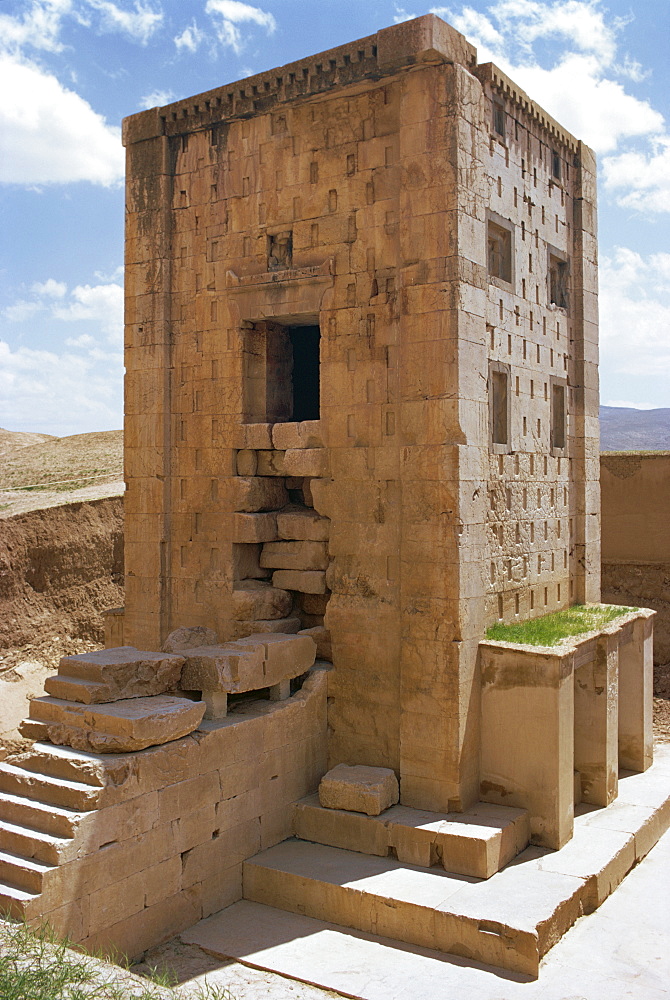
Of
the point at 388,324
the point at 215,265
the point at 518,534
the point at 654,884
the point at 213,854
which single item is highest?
the point at 215,265

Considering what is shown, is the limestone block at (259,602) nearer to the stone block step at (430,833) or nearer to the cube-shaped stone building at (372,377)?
the cube-shaped stone building at (372,377)

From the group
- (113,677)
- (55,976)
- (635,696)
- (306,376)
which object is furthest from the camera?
(306,376)

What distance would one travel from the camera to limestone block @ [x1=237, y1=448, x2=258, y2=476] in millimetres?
9359

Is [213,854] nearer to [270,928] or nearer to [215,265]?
[270,928]

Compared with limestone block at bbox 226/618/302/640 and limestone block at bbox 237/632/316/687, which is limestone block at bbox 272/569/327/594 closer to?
limestone block at bbox 226/618/302/640

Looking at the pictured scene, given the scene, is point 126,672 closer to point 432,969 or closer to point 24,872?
point 24,872

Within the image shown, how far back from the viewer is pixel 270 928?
6973 mm

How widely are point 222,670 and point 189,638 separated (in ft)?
4.38

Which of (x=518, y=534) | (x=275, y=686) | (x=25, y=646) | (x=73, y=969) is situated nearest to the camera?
(x=73, y=969)

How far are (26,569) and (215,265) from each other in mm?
9471

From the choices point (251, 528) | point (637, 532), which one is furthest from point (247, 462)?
point (637, 532)

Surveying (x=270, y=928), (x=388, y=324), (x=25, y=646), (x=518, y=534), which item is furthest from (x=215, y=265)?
(x=25, y=646)

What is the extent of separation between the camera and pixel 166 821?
21.9ft

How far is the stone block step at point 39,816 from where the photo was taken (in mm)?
5938
